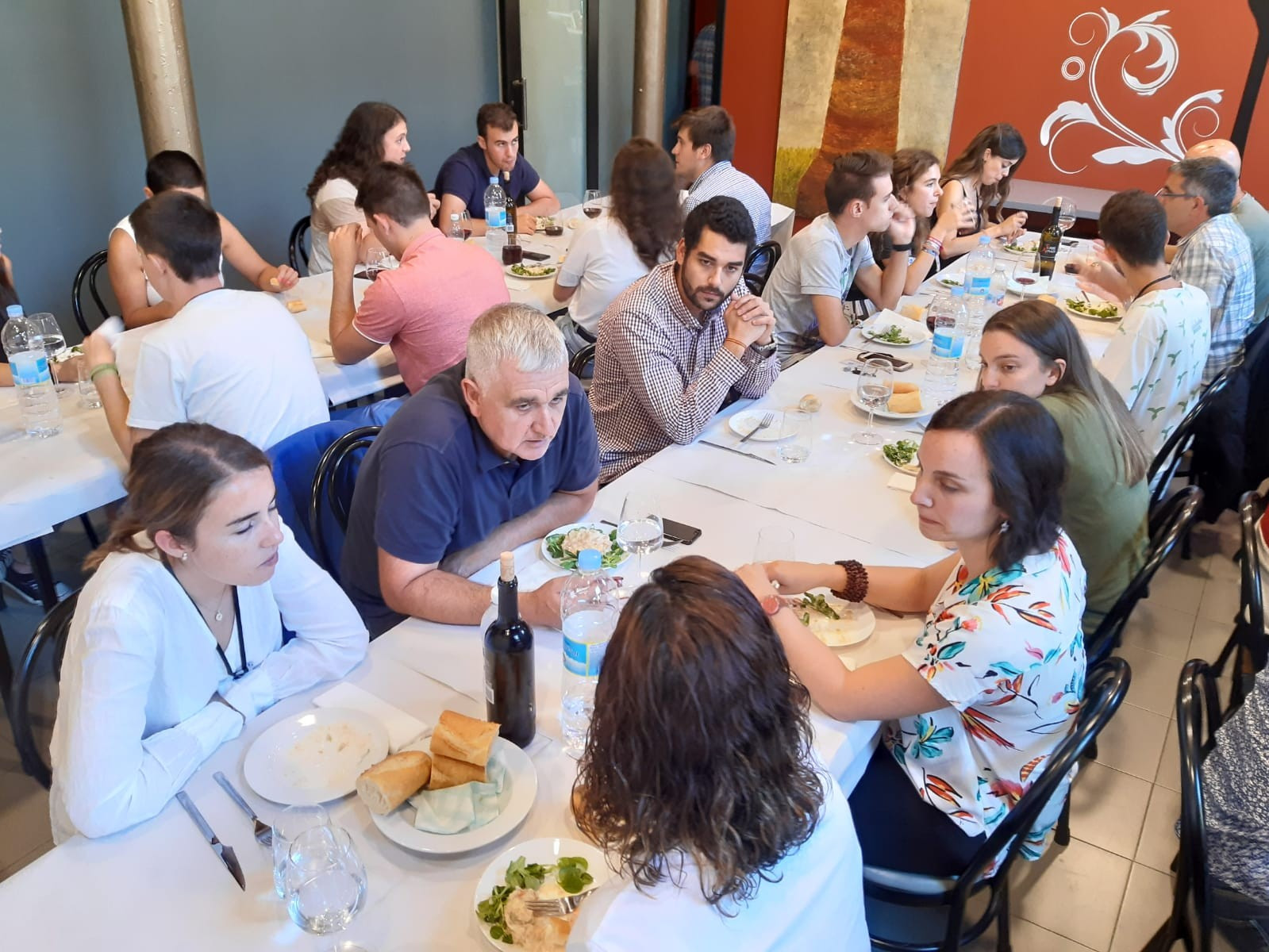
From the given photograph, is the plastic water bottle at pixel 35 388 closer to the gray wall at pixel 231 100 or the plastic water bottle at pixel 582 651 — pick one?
the plastic water bottle at pixel 582 651

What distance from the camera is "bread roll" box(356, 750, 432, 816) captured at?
1.42 metres

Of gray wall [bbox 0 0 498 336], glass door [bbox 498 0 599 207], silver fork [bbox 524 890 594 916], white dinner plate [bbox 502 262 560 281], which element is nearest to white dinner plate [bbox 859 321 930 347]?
white dinner plate [bbox 502 262 560 281]

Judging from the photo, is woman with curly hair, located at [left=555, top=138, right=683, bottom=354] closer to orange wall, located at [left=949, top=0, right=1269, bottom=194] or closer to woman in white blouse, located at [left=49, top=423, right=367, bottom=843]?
woman in white blouse, located at [left=49, top=423, right=367, bottom=843]

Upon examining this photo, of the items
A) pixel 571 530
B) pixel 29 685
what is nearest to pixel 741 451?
pixel 571 530

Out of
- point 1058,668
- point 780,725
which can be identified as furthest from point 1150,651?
point 780,725

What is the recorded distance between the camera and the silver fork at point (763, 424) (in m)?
2.89

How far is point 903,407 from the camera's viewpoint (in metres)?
3.10

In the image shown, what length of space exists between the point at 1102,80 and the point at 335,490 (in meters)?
6.68

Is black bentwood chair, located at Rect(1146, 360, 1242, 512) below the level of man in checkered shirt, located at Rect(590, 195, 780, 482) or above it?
below

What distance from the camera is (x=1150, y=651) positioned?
134 inches

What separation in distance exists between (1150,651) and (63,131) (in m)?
5.68

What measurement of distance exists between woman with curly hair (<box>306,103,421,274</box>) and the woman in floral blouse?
3.50 metres

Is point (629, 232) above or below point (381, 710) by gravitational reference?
above

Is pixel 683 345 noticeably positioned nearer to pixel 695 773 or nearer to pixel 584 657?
pixel 584 657
